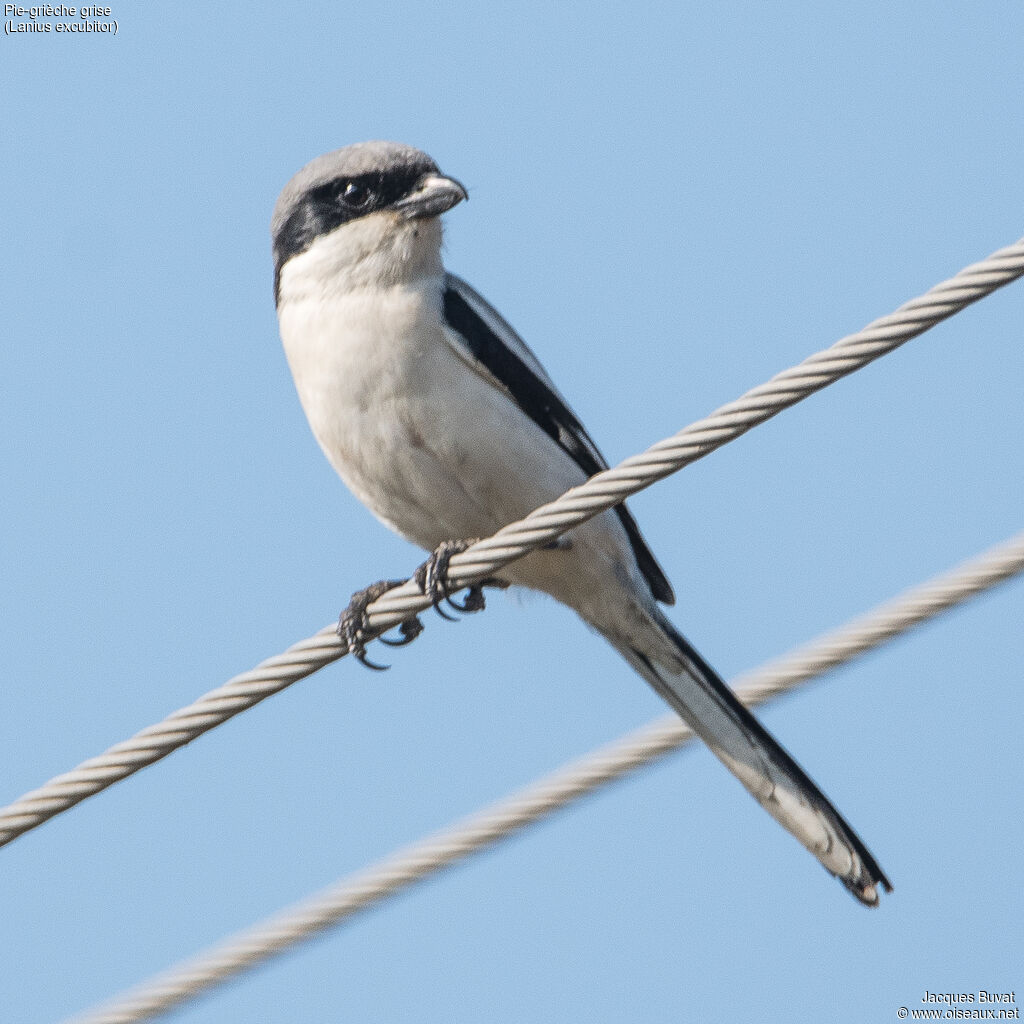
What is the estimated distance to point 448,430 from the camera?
14.4ft

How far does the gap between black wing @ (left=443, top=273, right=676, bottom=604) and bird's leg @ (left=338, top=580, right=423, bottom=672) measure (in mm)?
700

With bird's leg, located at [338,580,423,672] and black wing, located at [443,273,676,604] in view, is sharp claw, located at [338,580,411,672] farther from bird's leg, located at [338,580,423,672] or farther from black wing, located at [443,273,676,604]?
black wing, located at [443,273,676,604]

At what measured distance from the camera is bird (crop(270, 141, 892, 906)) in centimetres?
443

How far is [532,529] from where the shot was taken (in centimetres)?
329

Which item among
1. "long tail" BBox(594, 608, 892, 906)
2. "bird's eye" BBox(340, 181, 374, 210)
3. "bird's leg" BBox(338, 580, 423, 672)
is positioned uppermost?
"bird's eye" BBox(340, 181, 374, 210)

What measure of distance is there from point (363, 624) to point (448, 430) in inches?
24.6

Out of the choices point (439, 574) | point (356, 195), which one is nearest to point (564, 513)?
point (439, 574)

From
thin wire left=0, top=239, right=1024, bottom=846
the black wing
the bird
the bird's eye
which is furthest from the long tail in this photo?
the bird's eye

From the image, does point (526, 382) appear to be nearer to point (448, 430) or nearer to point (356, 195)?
point (448, 430)

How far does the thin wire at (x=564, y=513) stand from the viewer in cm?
285

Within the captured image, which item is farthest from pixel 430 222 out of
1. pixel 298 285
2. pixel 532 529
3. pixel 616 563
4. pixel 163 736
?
pixel 163 736

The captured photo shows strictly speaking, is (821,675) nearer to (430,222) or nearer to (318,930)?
(318,930)

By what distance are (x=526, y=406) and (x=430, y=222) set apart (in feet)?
2.22

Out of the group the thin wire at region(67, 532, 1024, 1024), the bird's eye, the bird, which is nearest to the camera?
the thin wire at region(67, 532, 1024, 1024)
